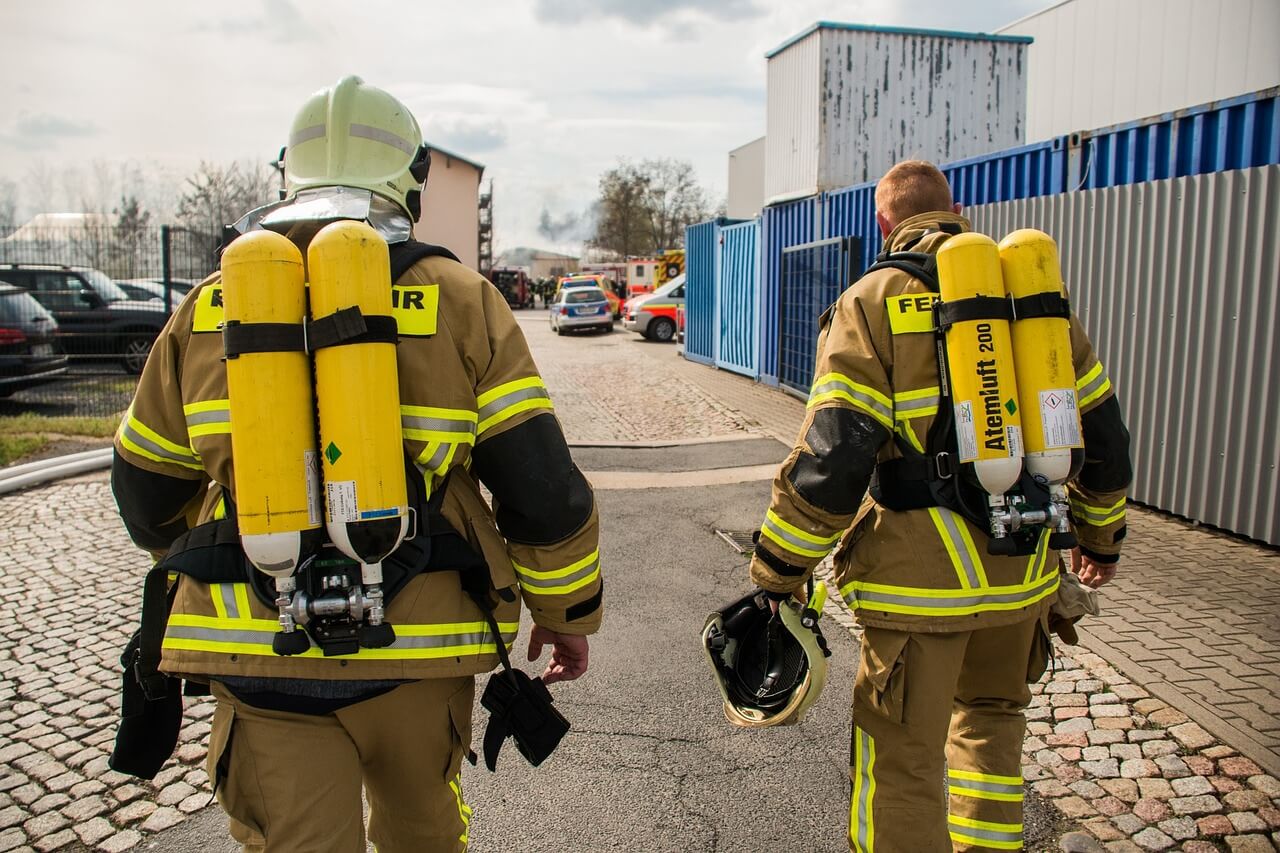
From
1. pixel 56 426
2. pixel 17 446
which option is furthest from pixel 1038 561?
pixel 56 426

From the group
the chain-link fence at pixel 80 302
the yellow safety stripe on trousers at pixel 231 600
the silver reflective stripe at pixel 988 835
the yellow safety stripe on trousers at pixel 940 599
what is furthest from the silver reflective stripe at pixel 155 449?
the chain-link fence at pixel 80 302

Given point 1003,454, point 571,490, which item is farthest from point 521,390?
point 1003,454

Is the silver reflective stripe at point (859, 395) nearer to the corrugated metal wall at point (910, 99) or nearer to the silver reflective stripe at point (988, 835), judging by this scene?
the silver reflective stripe at point (988, 835)

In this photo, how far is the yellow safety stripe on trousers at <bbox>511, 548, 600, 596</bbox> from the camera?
7.02ft

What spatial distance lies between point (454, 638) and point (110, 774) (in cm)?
230

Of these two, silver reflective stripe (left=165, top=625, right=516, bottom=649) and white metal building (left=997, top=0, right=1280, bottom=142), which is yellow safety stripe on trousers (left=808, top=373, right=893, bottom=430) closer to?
silver reflective stripe (left=165, top=625, right=516, bottom=649)

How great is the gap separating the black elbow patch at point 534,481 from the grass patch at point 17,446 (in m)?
8.67

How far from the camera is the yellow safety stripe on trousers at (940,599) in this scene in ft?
7.94

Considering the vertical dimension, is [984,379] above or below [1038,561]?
above

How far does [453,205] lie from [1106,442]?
1177 inches

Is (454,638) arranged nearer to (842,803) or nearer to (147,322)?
(842,803)

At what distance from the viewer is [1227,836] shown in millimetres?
3029

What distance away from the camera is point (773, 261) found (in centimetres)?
1422

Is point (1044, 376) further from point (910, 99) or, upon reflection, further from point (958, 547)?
point (910, 99)
